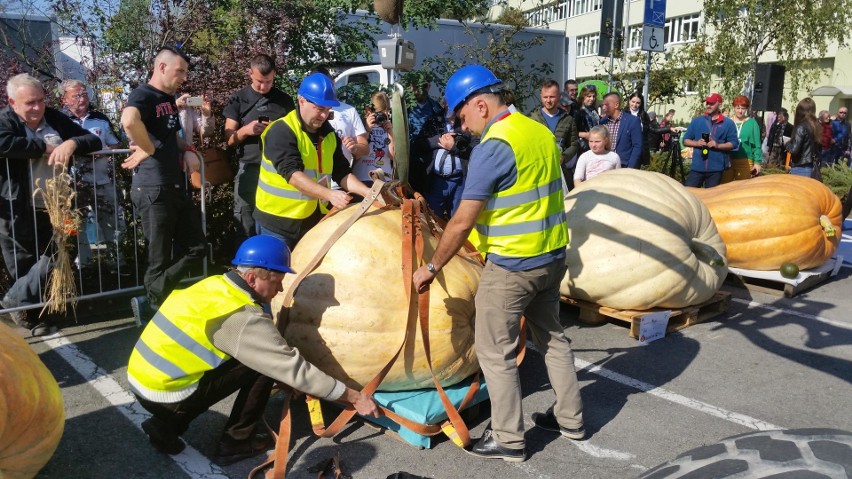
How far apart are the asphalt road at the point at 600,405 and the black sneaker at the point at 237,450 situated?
0.18 ft

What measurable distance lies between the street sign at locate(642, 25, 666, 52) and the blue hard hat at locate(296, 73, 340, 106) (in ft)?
27.4

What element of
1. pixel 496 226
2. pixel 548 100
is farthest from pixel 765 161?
pixel 496 226

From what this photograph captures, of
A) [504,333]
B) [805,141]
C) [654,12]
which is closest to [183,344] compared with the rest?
[504,333]

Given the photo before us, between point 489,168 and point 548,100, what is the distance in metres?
4.91

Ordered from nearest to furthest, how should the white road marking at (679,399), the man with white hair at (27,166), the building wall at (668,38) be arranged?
the white road marking at (679,399)
the man with white hair at (27,166)
the building wall at (668,38)

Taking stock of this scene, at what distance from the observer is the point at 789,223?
6.60m

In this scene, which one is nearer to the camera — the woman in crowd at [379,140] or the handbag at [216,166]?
the handbag at [216,166]

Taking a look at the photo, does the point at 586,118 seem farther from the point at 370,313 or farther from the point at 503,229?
the point at 370,313

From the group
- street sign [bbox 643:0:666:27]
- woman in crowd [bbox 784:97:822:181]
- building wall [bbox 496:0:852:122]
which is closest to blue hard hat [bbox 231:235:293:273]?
woman in crowd [bbox 784:97:822:181]

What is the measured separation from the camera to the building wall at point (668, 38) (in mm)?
25548

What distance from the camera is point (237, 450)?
11.8 feet

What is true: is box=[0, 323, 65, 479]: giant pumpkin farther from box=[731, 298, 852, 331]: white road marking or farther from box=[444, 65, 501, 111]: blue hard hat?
box=[731, 298, 852, 331]: white road marking

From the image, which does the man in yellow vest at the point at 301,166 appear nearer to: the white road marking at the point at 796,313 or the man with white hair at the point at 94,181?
the man with white hair at the point at 94,181

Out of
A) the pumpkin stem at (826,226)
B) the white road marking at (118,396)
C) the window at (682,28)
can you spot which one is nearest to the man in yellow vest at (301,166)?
the white road marking at (118,396)
